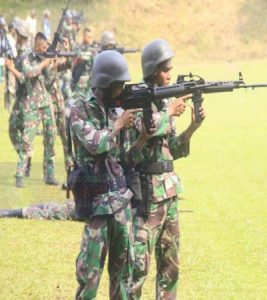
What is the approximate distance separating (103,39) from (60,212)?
399cm

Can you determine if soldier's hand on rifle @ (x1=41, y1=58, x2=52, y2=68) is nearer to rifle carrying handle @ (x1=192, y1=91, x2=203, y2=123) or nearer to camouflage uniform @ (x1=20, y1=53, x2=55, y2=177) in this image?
camouflage uniform @ (x1=20, y1=53, x2=55, y2=177)

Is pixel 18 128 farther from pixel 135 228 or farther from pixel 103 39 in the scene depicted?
pixel 135 228

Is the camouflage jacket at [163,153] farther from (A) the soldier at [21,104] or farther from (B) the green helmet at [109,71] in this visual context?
(A) the soldier at [21,104]

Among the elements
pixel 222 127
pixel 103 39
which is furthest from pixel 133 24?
pixel 103 39

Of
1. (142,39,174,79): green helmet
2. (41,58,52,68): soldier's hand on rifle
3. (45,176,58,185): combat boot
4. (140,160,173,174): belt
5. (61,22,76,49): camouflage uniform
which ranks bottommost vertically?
(45,176,58,185): combat boot

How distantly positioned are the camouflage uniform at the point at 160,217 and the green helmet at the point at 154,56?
232 mm

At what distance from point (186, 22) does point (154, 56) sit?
1606 inches

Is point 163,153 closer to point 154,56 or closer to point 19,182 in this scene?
point 154,56

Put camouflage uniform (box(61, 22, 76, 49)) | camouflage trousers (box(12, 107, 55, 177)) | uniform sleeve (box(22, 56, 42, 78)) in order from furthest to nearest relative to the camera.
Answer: camouflage uniform (box(61, 22, 76, 49)) → camouflage trousers (box(12, 107, 55, 177)) → uniform sleeve (box(22, 56, 42, 78))

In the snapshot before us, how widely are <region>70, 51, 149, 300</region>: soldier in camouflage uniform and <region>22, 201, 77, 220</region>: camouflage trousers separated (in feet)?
13.5

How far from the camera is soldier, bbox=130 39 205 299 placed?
18.9 ft

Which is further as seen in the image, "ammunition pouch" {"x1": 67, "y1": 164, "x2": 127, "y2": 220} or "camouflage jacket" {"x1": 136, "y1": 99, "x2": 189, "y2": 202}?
"camouflage jacket" {"x1": 136, "y1": 99, "x2": 189, "y2": 202}

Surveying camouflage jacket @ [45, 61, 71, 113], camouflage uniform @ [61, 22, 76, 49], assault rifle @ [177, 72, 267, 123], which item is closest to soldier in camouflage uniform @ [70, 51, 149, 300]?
assault rifle @ [177, 72, 267, 123]

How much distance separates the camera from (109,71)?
5254 mm
